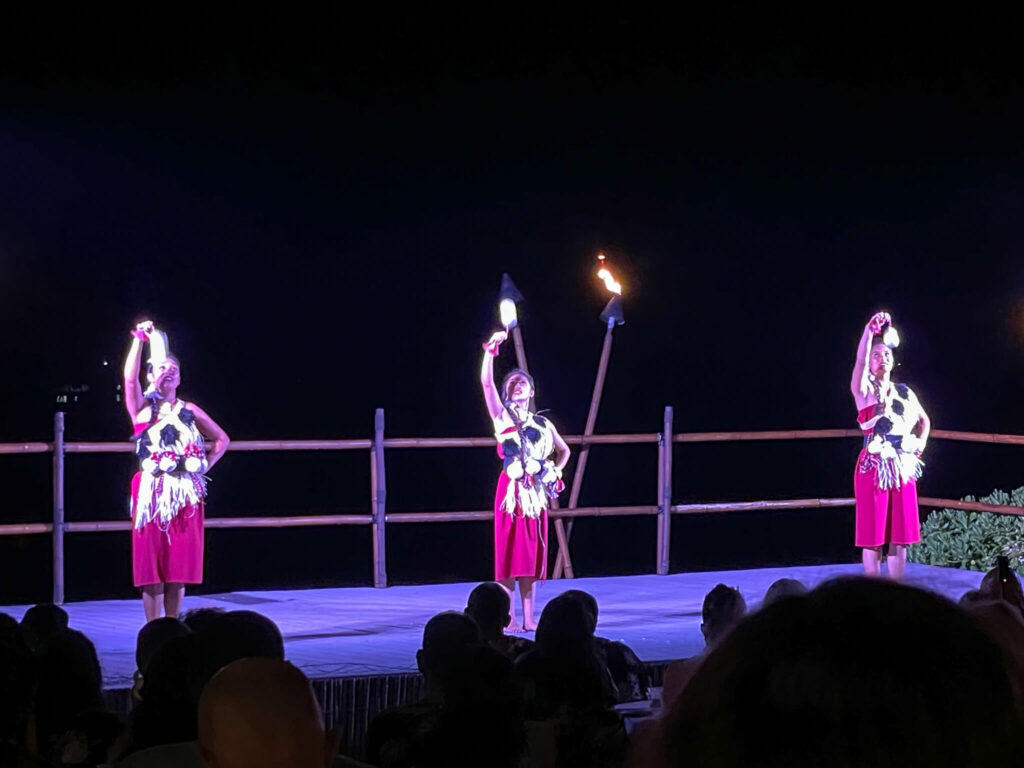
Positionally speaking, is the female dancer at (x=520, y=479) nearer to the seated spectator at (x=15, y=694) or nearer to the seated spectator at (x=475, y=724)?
the seated spectator at (x=475, y=724)

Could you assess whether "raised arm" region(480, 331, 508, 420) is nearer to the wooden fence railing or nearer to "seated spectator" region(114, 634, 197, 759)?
the wooden fence railing

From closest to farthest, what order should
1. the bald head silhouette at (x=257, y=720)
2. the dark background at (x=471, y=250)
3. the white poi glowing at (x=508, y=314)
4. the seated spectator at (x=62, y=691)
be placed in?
the bald head silhouette at (x=257, y=720), the seated spectator at (x=62, y=691), the white poi glowing at (x=508, y=314), the dark background at (x=471, y=250)

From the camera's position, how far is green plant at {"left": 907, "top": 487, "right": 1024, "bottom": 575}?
9.57m

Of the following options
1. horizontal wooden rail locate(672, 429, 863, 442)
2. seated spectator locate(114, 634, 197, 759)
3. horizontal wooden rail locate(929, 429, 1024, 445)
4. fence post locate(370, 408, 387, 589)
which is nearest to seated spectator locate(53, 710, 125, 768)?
seated spectator locate(114, 634, 197, 759)

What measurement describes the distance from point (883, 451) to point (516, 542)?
7.10 ft

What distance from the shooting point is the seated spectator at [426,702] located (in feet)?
9.00

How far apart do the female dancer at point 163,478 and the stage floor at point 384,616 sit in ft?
1.18

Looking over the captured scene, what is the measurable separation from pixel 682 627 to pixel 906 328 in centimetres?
705

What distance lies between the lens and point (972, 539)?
382 inches

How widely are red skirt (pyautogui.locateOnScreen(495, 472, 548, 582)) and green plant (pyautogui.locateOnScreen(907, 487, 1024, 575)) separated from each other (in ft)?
11.9

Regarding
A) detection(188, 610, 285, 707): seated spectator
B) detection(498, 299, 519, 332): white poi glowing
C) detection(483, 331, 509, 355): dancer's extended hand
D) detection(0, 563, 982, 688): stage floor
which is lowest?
detection(0, 563, 982, 688): stage floor

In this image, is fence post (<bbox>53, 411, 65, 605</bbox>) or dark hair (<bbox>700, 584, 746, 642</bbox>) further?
A: fence post (<bbox>53, 411, 65, 605</bbox>)

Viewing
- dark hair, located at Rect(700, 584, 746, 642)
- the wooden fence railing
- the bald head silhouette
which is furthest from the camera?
the wooden fence railing

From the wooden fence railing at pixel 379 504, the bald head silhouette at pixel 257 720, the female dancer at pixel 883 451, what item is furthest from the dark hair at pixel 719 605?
the wooden fence railing at pixel 379 504
